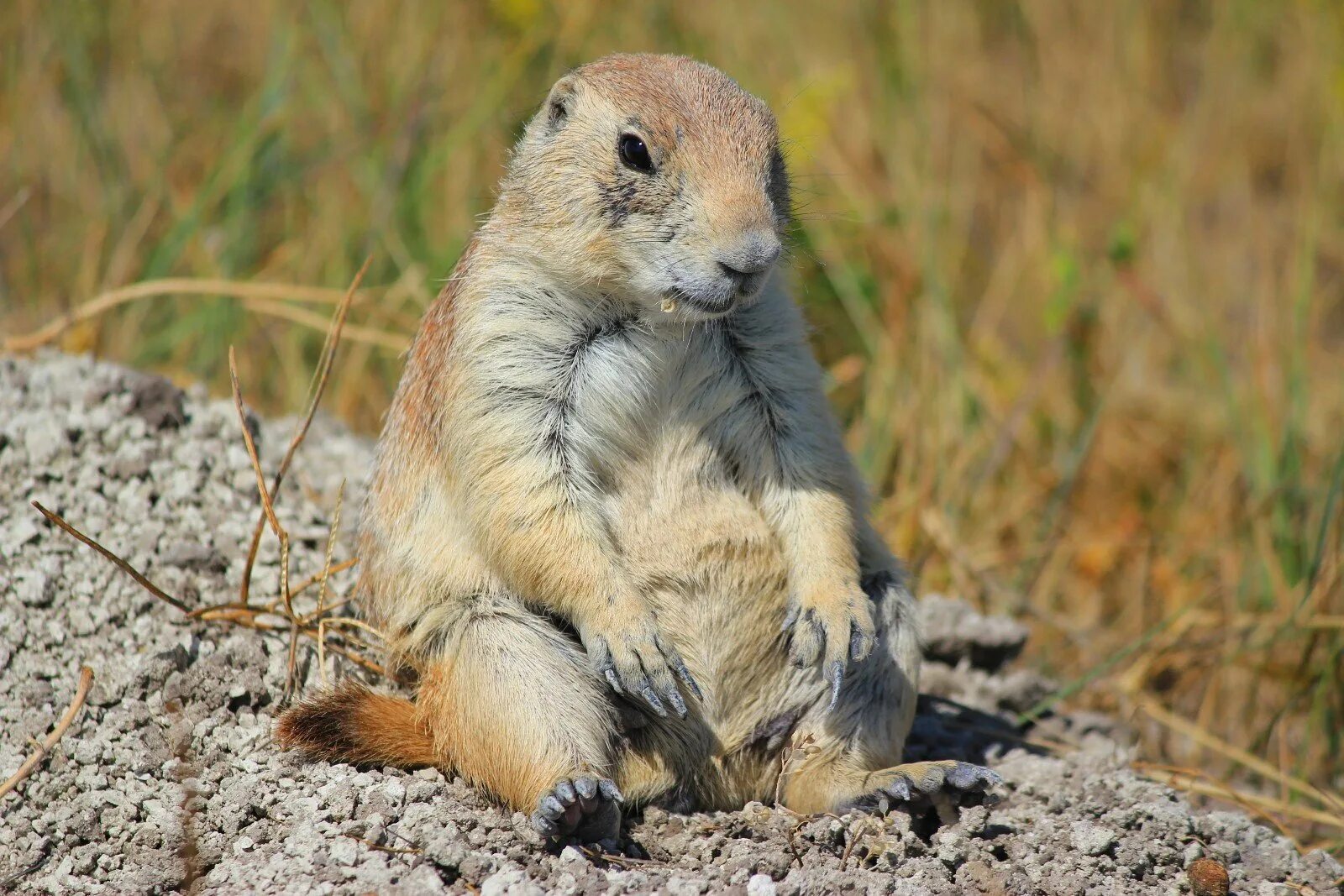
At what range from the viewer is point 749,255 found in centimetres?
334

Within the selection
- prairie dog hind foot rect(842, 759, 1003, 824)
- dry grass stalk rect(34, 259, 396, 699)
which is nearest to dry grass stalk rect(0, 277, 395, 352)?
dry grass stalk rect(34, 259, 396, 699)

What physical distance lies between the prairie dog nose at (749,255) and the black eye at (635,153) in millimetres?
389

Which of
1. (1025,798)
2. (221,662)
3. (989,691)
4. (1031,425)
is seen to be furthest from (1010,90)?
(221,662)

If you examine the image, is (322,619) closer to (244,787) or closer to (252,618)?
(252,618)

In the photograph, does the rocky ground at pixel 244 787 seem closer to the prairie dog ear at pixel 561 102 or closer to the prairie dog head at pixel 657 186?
the prairie dog head at pixel 657 186

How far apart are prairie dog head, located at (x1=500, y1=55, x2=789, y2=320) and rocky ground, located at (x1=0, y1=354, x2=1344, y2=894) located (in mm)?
1478

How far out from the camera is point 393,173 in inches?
274

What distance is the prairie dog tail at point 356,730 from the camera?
370 centimetres

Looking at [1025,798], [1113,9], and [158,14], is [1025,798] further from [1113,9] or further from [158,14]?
[158,14]

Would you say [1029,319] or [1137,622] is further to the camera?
[1029,319]

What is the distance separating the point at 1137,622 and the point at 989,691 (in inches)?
59.3

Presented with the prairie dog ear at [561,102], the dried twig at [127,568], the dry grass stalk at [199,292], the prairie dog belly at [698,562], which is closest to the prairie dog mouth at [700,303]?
the prairie dog belly at [698,562]

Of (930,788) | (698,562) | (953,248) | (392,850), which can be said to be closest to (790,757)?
(930,788)

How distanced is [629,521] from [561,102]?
1243mm
